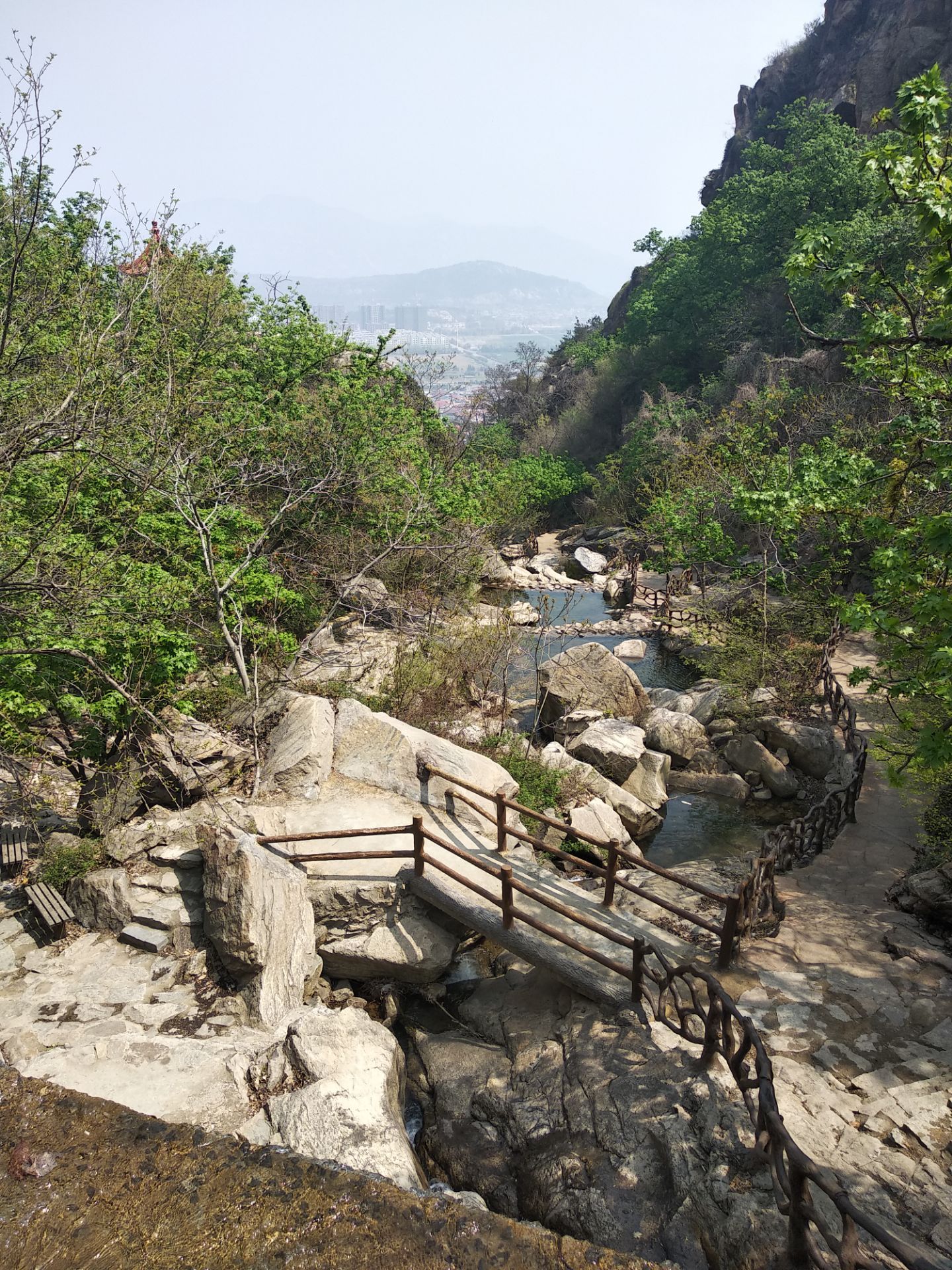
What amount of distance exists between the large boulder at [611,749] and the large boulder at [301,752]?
564cm

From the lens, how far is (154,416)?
10.9m

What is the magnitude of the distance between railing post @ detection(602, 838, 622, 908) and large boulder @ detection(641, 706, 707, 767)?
6.82m

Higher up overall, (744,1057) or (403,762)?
(744,1057)

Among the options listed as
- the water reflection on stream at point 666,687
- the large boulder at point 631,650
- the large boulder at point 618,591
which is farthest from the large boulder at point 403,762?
the large boulder at point 618,591

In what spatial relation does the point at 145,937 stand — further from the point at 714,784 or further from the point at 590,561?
the point at 590,561

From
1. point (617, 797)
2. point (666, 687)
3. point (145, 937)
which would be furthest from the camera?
point (666, 687)

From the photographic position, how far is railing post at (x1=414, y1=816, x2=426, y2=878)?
28.3 ft

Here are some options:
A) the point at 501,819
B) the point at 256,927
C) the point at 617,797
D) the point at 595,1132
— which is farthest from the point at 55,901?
the point at 617,797

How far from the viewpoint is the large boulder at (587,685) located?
1725cm

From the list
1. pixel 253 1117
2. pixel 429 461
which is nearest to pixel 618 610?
pixel 429 461

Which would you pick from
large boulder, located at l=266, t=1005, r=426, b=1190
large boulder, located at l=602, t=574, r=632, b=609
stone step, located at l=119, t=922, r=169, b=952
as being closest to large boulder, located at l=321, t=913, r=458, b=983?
large boulder, located at l=266, t=1005, r=426, b=1190

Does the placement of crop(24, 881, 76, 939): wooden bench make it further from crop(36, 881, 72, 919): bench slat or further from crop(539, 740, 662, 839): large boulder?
crop(539, 740, 662, 839): large boulder

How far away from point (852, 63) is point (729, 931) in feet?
193

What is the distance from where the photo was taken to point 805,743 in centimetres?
1421
